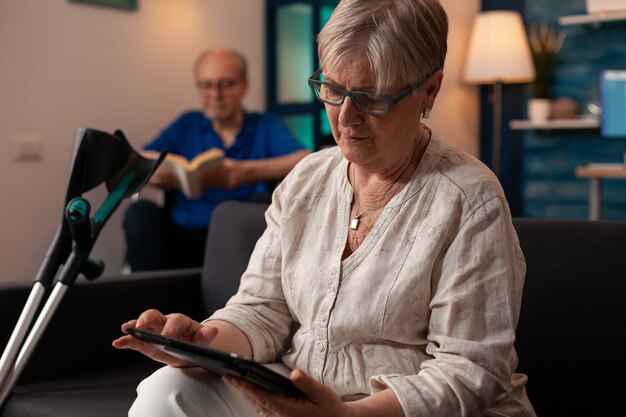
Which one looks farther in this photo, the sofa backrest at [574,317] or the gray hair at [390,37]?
the sofa backrest at [574,317]

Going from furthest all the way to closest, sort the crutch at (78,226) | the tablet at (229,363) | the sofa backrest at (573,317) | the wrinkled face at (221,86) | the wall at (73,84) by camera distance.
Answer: the wrinkled face at (221,86), the wall at (73,84), the crutch at (78,226), the sofa backrest at (573,317), the tablet at (229,363)

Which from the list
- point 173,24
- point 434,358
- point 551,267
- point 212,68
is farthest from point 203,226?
point 434,358

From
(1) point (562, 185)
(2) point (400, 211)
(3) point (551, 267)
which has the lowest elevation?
(1) point (562, 185)

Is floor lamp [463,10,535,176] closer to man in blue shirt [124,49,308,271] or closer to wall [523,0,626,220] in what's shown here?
wall [523,0,626,220]

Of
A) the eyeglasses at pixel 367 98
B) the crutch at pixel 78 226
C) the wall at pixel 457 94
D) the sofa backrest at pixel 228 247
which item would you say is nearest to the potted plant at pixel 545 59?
the wall at pixel 457 94

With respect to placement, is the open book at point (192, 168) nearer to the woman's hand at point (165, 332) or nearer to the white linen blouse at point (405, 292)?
the white linen blouse at point (405, 292)

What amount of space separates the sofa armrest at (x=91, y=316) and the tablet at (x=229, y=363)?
0.98m

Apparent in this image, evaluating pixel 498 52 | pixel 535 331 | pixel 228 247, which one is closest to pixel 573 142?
pixel 498 52

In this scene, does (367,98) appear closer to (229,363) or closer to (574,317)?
(229,363)

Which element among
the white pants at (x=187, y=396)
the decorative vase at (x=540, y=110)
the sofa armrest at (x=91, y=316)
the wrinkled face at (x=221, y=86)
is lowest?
the sofa armrest at (x=91, y=316)

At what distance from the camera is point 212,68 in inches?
150

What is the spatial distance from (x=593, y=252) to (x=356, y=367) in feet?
1.76

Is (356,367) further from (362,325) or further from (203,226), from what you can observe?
(203,226)

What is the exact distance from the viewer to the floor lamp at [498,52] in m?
5.24
